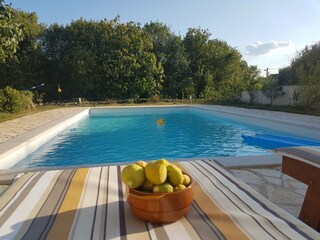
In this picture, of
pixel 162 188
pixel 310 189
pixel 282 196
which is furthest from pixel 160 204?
pixel 282 196

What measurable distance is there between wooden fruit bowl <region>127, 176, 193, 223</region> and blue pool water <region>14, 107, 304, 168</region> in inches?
201

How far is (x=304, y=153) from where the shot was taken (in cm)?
188

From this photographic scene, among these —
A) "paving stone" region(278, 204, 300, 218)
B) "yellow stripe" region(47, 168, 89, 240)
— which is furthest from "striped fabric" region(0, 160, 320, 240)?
"paving stone" region(278, 204, 300, 218)

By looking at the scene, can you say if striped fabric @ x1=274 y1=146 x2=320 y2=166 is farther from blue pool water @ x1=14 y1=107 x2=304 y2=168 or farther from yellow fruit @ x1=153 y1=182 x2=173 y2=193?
blue pool water @ x1=14 y1=107 x2=304 y2=168

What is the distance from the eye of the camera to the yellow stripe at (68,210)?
146 cm

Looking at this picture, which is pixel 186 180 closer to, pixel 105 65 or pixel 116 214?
pixel 116 214

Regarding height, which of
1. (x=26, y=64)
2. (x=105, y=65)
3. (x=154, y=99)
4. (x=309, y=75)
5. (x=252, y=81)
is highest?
(x=26, y=64)

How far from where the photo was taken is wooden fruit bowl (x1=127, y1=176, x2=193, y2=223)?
1414 mm

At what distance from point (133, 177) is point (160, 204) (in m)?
0.19

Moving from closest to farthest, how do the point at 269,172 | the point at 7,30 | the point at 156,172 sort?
the point at 156,172
the point at 269,172
the point at 7,30

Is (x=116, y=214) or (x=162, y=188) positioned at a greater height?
(x=162, y=188)

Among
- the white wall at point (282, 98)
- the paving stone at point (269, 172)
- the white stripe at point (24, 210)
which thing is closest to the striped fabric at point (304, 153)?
the paving stone at point (269, 172)

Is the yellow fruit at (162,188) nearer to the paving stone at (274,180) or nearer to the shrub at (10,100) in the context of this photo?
the paving stone at (274,180)

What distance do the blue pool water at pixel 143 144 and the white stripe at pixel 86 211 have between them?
14.2ft
